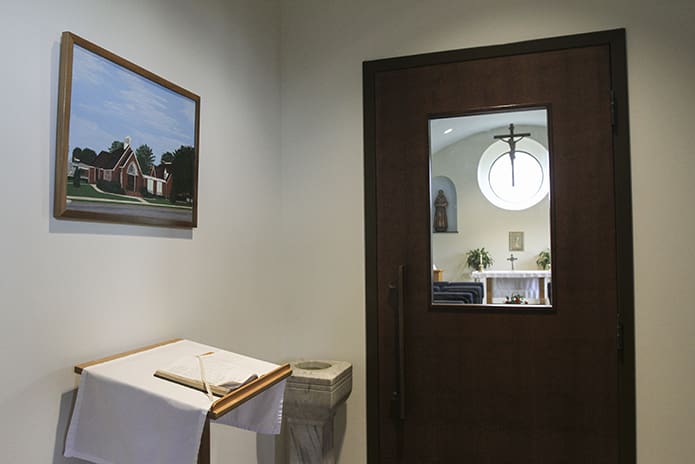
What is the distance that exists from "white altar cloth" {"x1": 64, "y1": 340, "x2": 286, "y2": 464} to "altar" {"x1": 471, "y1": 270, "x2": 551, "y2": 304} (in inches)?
50.5

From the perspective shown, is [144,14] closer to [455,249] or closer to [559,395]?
[455,249]

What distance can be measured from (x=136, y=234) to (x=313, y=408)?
96cm

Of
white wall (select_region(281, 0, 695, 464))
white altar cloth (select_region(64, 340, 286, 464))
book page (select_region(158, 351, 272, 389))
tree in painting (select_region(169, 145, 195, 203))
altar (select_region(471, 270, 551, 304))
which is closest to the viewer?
white altar cloth (select_region(64, 340, 286, 464))

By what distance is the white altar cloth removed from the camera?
1.01 m

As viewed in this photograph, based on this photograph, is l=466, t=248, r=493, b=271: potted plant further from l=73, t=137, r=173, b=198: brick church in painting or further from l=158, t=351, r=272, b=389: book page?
l=73, t=137, r=173, b=198: brick church in painting

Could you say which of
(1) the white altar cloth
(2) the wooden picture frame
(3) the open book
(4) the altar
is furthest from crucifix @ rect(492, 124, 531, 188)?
(1) the white altar cloth

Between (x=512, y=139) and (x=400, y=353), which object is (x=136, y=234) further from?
(x=512, y=139)

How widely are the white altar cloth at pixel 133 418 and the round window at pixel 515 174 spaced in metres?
1.42

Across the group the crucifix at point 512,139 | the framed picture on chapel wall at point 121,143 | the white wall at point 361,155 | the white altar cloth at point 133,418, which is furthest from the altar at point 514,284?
the white altar cloth at point 133,418

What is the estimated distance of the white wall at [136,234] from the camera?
3.42ft

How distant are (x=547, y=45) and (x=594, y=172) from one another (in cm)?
55

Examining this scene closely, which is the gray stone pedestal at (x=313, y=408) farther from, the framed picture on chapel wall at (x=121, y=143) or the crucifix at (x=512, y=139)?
the crucifix at (x=512, y=139)

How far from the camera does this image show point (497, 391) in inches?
77.2

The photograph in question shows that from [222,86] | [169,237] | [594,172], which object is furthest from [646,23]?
[169,237]
